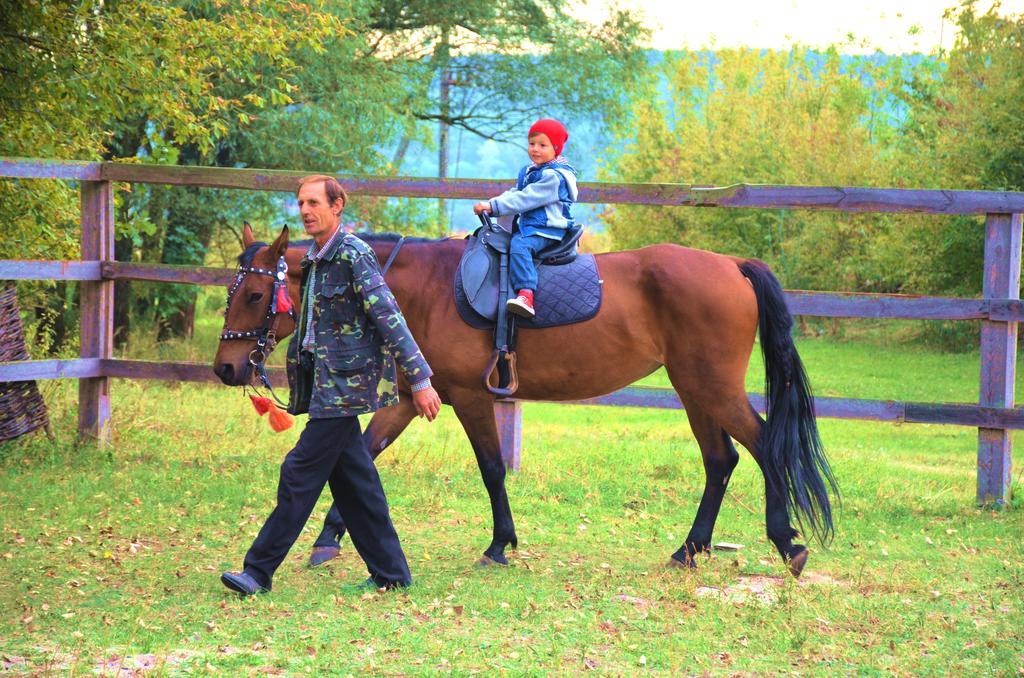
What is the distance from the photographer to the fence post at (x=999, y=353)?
22.4ft

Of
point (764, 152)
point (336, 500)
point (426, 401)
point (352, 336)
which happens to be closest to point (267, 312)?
point (352, 336)

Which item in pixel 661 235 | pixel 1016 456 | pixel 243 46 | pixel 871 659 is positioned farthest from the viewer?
pixel 661 235

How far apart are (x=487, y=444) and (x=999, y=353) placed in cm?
337

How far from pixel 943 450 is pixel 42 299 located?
939 centimetres

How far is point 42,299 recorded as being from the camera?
1142cm

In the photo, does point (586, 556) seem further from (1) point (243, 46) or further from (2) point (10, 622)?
(1) point (243, 46)

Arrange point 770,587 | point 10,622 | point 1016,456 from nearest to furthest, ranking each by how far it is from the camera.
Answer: point 10,622, point 770,587, point 1016,456

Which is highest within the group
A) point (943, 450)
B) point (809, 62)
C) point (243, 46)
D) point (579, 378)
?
point (809, 62)

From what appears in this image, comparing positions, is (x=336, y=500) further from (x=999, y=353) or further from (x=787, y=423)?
(x=999, y=353)

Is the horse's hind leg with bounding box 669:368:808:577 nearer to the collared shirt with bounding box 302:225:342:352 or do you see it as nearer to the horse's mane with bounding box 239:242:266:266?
the collared shirt with bounding box 302:225:342:352

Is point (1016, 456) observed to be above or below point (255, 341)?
below

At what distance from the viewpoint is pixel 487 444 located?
18.7ft

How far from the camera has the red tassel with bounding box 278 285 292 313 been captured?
5.24 meters

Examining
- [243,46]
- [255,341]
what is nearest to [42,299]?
[243,46]
